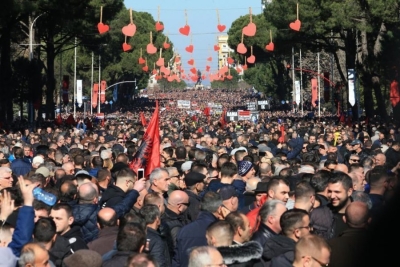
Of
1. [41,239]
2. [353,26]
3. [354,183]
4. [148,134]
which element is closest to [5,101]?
[353,26]

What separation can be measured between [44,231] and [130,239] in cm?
77

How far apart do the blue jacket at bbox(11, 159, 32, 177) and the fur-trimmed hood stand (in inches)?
334

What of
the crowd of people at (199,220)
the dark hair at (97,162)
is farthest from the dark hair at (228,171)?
the dark hair at (97,162)

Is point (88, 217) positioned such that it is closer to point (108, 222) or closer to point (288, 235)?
point (108, 222)

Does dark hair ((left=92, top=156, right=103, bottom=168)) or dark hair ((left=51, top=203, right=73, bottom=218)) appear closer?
dark hair ((left=51, top=203, right=73, bottom=218))

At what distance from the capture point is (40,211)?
29.1 feet

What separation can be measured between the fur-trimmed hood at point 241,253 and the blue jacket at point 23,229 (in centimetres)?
140

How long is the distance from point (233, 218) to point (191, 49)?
135 ft

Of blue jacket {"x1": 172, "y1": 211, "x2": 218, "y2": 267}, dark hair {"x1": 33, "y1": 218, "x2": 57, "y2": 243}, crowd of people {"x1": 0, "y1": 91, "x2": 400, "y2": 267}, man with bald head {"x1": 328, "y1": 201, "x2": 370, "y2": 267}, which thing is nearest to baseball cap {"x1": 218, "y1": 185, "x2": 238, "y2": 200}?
crowd of people {"x1": 0, "y1": 91, "x2": 400, "y2": 267}

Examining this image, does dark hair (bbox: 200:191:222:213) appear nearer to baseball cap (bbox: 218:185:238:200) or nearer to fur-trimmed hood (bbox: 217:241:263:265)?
baseball cap (bbox: 218:185:238:200)

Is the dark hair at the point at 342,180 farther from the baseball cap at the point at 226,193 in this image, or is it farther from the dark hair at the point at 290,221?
the dark hair at the point at 290,221

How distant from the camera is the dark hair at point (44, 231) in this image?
7844 mm

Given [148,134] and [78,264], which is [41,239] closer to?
[78,264]

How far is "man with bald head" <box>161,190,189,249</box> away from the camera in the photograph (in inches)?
375
